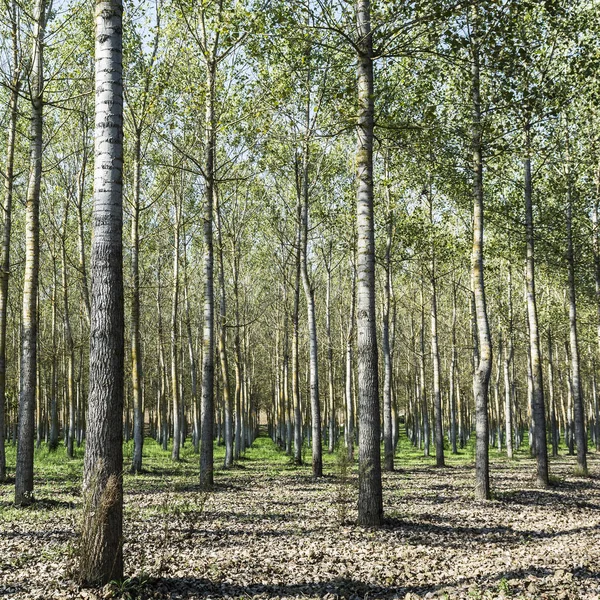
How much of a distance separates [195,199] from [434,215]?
12.0 m

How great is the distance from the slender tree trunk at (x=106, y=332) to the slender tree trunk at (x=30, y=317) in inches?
234

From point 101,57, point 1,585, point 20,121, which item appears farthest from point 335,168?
point 1,585

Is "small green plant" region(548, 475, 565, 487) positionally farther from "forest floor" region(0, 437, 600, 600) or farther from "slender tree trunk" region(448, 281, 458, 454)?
"slender tree trunk" region(448, 281, 458, 454)

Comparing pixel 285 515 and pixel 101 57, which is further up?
pixel 101 57

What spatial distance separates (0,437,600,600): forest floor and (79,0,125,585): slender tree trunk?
0.45 meters

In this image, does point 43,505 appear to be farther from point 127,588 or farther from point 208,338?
point 127,588

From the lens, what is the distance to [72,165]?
25.2 m

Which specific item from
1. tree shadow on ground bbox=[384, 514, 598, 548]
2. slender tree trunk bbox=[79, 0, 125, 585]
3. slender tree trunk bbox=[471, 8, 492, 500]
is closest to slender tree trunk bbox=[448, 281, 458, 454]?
slender tree trunk bbox=[471, 8, 492, 500]

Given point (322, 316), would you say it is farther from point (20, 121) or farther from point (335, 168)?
point (20, 121)

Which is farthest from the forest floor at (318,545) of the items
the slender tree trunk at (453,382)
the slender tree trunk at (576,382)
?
the slender tree trunk at (453,382)

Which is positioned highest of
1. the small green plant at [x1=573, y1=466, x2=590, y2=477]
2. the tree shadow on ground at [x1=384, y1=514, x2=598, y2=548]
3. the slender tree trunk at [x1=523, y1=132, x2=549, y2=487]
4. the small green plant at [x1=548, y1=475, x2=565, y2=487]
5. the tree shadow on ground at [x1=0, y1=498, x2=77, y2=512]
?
the slender tree trunk at [x1=523, y1=132, x2=549, y2=487]

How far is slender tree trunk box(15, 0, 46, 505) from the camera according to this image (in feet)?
37.2

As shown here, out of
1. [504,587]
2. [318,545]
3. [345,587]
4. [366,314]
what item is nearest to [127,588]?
[345,587]

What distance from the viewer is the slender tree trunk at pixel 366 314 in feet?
31.9
